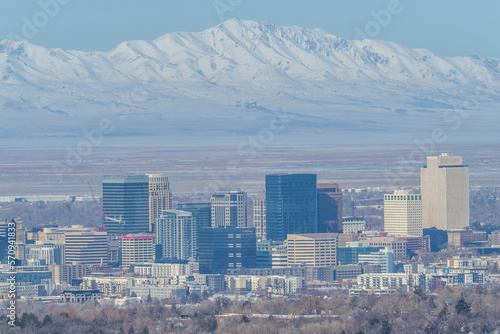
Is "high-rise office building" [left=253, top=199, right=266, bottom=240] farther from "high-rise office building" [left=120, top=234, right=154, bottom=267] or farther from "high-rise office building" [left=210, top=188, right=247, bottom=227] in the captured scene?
"high-rise office building" [left=120, top=234, right=154, bottom=267]

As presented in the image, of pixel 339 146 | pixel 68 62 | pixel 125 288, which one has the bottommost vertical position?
pixel 125 288

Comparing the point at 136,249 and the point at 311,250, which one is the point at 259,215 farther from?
the point at 311,250

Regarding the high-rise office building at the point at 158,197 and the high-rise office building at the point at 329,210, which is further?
the high-rise office building at the point at 158,197

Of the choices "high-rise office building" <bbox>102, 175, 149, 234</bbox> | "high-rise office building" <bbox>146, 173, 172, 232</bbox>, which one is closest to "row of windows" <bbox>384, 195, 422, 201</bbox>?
"high-rise office building" <bbox>146, 173, 172, 232</bbox>

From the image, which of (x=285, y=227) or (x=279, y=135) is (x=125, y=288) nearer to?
(x=285, y=227)

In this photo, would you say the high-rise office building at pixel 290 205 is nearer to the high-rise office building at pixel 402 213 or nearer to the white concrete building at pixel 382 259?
the high-rise office building at pixel 402 213

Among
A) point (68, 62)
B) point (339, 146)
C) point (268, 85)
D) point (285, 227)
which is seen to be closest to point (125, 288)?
point (285, 227)

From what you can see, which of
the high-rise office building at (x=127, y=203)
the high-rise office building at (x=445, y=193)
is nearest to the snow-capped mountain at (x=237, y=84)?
the high-rise office building at (x=445, y=193)
